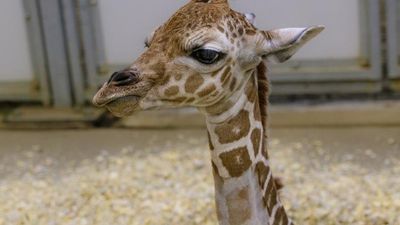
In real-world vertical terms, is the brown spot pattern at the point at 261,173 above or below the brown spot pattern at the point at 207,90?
below

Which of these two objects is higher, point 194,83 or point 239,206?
point 194,83

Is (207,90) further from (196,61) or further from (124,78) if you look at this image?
(124,78)

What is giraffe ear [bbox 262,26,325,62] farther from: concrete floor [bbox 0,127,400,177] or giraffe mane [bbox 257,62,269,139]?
concrete floor [bbox 0,127,400,177]

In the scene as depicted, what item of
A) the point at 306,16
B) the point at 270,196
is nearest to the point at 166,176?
the point at 306,16

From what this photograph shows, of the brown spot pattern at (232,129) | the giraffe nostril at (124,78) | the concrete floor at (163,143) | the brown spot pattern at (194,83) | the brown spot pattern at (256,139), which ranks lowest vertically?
the concrete floor at (163,143)

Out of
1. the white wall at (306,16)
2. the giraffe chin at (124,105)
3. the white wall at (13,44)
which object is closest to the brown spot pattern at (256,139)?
the giraffe chin at (124,105)

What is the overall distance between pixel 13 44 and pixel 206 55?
9.24 ft

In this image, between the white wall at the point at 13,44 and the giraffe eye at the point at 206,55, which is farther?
the white wall at the point at 13,44

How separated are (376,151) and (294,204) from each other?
0.84 metres

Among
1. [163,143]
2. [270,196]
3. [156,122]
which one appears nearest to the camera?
[270,196]

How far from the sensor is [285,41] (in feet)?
6.14

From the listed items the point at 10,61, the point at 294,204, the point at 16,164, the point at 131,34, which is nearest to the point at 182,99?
the point at 294,204

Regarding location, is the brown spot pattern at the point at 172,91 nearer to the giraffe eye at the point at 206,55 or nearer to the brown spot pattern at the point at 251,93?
the giraffe eye at the point at 206,55

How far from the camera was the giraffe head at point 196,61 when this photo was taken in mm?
1815
